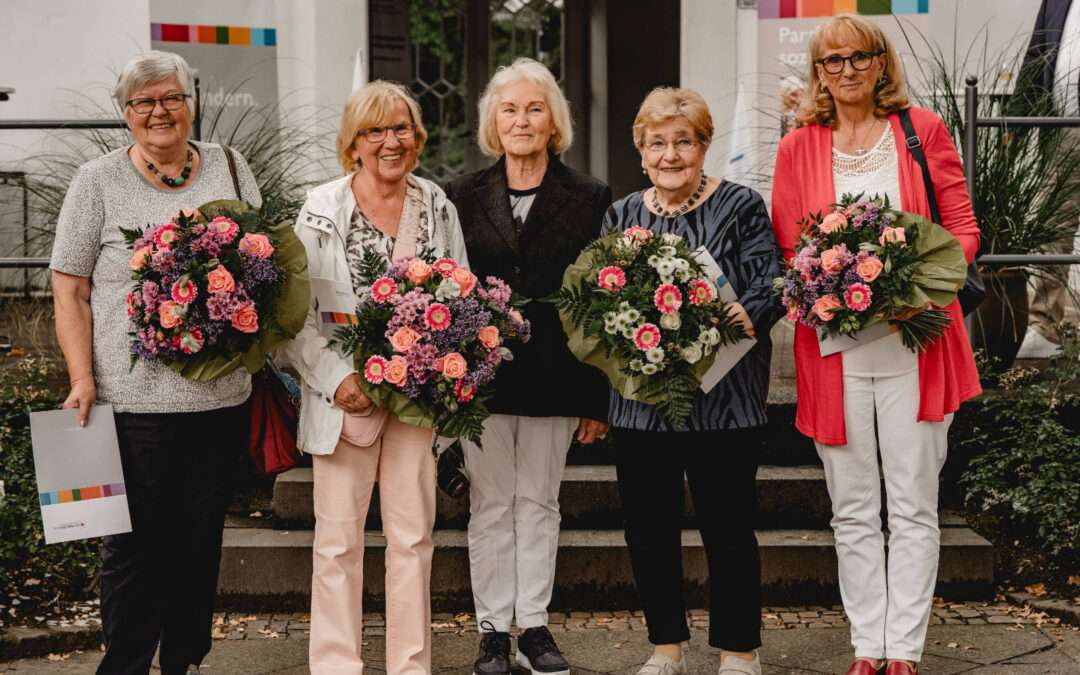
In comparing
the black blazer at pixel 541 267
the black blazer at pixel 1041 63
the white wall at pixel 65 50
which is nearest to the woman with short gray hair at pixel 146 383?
the black blazer at pixel 541 267

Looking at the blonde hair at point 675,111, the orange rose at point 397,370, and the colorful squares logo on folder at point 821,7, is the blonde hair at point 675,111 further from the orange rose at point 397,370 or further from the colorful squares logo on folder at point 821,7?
the colorful squares logo on folder at point 821,7

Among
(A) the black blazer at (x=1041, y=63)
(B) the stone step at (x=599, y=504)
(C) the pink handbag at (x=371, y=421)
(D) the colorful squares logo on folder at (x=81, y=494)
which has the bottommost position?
(B) the stone step at (x=599, y=504)

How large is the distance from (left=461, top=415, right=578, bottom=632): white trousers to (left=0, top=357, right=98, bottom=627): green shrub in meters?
1.81

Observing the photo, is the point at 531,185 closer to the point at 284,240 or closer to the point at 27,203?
the point at 284,240

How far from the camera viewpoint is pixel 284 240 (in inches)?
152

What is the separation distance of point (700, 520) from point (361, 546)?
3.60ft

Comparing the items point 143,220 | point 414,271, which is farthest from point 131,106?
point 414,271

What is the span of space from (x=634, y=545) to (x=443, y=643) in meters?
1.02

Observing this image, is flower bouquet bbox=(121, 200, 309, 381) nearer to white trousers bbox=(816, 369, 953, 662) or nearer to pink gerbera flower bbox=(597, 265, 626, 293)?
pink gerbera flower bbox=(597, 265, 626, 293)

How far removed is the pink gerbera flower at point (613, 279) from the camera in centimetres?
383

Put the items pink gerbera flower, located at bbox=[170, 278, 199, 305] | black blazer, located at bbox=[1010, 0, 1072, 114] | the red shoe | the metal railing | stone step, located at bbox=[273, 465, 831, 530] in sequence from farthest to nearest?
black blazer, located at bbox=[1010, 0, 1072, 114] < the metal railing < stone step, located at bbox=[273, 465, 831, 530] < the red shoe < pink gerbera flower, located at bbox=[170, 278, 199, 305]

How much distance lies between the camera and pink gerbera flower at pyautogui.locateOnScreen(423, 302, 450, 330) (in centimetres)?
373

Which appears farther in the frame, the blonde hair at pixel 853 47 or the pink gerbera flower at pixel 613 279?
the blonde hair at pixel 853 47

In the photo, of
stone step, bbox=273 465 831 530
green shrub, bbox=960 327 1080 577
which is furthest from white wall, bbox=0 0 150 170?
green shrub, bbox=960 327 1080 577
